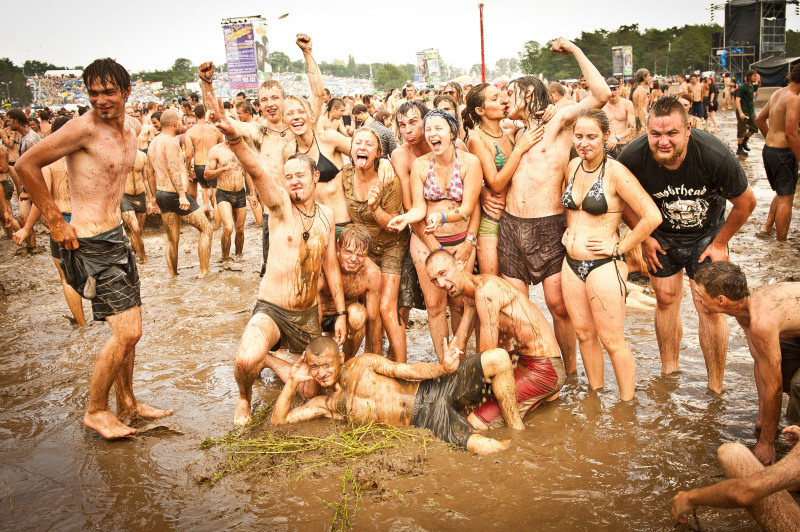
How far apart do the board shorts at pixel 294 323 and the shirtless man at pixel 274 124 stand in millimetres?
1206

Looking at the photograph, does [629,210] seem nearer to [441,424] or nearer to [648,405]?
[648,405]

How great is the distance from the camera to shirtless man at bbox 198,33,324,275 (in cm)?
600

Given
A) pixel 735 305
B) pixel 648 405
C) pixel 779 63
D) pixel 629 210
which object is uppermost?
pixel 779 63

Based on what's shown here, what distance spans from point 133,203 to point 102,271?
5.32 meters

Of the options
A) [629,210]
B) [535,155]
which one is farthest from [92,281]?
[629,210]

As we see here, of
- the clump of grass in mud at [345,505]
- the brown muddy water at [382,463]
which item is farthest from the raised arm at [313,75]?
the clump of grass in mud at [345,505]

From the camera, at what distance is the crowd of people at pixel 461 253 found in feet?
13.4

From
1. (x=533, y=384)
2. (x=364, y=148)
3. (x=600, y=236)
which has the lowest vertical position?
(x=533, y=384)

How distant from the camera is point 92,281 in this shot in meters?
4.18

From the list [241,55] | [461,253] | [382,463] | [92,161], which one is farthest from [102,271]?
[241,55]

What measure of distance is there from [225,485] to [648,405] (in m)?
3.06

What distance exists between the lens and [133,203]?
9.05 m

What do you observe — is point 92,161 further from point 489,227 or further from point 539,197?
point 539,197

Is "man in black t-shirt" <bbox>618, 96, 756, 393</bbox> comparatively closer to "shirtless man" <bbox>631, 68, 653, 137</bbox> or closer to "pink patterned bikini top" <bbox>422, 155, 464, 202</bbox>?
"pink patterned bikini top" <bbox>422, 155, 464, 202</bbox>
